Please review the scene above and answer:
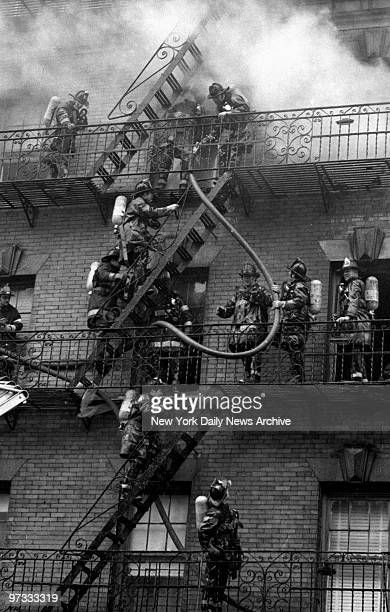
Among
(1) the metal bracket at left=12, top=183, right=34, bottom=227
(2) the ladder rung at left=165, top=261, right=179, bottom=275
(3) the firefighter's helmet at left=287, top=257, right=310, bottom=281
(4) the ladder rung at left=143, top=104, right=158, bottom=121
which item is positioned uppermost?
(4) the ladder rung at left=143, top=104, right=158, bottom=121

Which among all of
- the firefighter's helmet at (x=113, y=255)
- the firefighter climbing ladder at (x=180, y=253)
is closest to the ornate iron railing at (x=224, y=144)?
the firefighter climbing ladder at (x=180, y=253)

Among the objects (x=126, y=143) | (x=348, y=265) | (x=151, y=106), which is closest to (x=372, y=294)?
(x=348, y=265)

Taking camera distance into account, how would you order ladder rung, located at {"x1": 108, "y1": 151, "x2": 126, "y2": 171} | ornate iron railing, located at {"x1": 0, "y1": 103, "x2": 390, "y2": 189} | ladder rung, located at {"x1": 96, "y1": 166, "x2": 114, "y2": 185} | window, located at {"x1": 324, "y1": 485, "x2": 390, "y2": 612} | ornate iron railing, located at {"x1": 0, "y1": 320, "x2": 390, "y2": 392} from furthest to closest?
ladder rung, located at {"x1": 108, "y1": 151, "x2": 126, "y2": 171}
ladder rung, located at {"x1": 96, "y1": 166, "x2": 114, "y2": 185}
ornate iron railing, located at {"x1": 0, "y1": 103, "x2": 390, "y2": 189}
ornate iron railing, located at {"x1": 0, "y1": 320, "x2": 390, "y2": 392}
window, located at {"x1": 324, "y1": 485, "x2": 390, "y2": 612}

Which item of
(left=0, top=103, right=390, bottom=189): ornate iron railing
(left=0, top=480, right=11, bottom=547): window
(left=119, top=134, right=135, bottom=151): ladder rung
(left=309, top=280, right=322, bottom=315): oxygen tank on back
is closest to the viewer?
(left=309, top=280, right=322, bottom=315): oxygen tank on back

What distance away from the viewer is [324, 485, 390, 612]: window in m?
19.4

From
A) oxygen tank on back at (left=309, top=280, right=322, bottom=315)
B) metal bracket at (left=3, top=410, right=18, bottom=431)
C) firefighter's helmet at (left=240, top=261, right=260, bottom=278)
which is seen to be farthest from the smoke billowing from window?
metal bracket at (left=3, top=410, right=18, bottom=431)

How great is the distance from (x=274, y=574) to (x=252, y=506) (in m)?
1.41

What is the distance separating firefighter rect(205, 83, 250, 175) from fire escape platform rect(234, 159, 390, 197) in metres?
0.46

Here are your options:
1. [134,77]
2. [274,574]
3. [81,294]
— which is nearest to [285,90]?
[134,77]

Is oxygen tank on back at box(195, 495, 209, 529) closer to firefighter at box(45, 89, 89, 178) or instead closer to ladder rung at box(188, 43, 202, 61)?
firefighter at box(45, 89, 89, 178)

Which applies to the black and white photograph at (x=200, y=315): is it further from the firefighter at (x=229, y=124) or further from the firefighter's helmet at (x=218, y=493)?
the firefighter's helmet at (x=218, y=493)

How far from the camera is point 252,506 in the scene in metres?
20.2

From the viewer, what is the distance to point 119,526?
19922mm

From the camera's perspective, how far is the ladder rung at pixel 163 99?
76.8 ft
